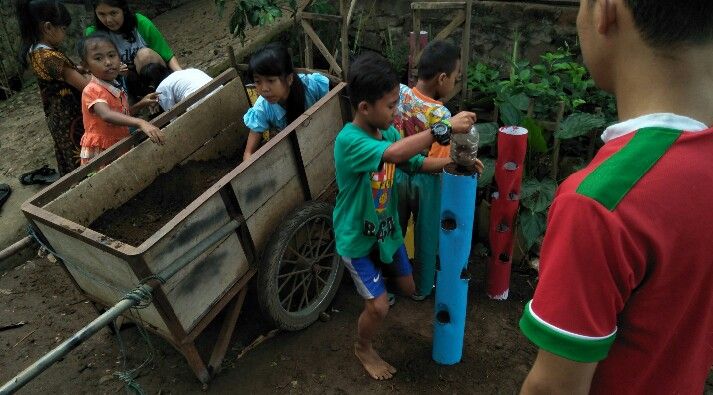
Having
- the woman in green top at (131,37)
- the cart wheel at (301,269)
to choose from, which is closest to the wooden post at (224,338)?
the cart wheel at (301,269)

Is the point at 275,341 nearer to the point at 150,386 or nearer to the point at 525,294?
the point at 150,386

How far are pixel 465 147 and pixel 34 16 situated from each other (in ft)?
10.1

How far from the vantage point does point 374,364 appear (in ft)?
9.01

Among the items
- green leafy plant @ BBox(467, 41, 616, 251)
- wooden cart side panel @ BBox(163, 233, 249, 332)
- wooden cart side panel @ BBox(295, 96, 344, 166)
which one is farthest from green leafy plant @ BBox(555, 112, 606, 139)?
wooden cart side panel @ BBox(163, 233, 249, 332)

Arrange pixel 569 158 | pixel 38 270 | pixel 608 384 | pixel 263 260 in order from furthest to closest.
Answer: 1. pixel 38 270
2. pixel 569 158
3. pixel 263 260
4. pixel 608 384

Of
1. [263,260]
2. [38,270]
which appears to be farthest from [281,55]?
[38,270]

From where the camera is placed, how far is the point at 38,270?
12.9 ft

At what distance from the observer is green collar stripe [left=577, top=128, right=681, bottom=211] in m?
0.74

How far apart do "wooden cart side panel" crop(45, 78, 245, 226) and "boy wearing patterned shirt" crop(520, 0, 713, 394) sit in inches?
98.3

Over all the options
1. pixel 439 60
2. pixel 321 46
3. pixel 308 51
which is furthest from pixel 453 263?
pixel 308 51

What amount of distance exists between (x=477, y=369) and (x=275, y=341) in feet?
4.11

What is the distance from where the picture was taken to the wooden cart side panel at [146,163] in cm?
263

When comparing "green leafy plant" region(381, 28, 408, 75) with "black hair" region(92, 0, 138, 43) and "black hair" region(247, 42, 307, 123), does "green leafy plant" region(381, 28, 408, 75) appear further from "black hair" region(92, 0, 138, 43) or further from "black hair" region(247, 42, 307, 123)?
"black hair" region(92, 0, 138, 43)

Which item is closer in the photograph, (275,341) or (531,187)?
(275,341)
